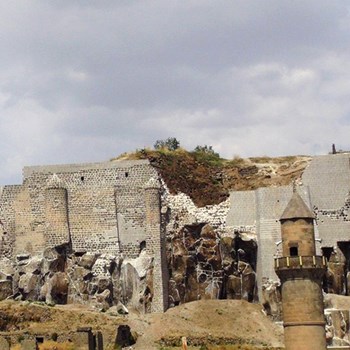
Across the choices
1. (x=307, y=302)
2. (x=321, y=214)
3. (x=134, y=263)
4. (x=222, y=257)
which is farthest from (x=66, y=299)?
(x=307, y=302)

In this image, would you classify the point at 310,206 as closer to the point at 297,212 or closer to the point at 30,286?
the point at 30,286

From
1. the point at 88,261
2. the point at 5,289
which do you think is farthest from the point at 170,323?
the point at 5,289

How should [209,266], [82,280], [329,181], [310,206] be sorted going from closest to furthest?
[82,280], [209,266], [310,206], [329,181]

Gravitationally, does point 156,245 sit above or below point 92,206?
below

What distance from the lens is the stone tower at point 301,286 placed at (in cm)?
4597

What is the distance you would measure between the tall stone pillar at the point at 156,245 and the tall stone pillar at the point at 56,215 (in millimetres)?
5035

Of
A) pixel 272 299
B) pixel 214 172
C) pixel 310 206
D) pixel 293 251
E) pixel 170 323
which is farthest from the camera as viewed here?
pixel 214 172

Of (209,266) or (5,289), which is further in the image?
(209,266)

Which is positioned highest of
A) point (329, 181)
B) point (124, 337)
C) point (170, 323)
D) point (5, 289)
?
point (329, 181)

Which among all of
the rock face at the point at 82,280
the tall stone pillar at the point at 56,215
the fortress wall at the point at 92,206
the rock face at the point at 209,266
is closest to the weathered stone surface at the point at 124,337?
the rock face at the point at 82,280

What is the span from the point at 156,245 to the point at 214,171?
9.16m

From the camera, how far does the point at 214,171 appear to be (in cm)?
7481

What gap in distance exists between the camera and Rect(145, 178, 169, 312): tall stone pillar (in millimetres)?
66688

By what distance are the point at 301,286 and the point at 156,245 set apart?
72.1 feet
